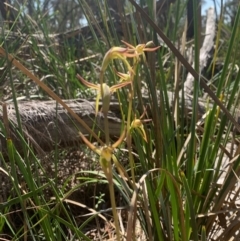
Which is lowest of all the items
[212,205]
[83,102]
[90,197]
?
[90,197]

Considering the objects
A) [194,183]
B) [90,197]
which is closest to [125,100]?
[194,183]

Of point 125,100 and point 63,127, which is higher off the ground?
point 125,100

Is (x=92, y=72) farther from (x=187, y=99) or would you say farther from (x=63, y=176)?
(x=63, y=176)

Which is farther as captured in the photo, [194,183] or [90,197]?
[90,197]

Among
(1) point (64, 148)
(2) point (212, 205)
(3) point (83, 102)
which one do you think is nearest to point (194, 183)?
(2) point (212, 205)

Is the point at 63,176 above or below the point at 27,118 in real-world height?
below

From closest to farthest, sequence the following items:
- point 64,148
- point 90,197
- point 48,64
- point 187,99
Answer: point 90,197 < point 64,148 < point 187,99 < point 48,64

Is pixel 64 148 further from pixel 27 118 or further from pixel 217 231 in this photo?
pixel 217 231

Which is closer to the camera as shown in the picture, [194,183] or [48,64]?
[194,183]

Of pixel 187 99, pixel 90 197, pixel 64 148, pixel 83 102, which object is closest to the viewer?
pixel 90 197
